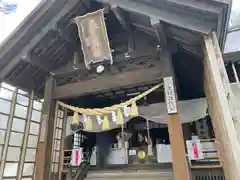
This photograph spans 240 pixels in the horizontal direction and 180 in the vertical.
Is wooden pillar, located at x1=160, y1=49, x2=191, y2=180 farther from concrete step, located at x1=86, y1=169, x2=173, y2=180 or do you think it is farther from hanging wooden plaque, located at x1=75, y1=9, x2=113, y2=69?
concrete step, located at x1=86, y1=169, x2=173, y2=180

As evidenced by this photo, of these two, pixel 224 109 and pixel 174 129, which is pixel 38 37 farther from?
pixel 224 109

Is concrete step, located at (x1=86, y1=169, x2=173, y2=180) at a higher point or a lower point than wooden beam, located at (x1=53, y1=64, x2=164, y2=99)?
lower

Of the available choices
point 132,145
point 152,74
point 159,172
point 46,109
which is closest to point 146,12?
point 152,74

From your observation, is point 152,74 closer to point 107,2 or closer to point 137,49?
point 137,49

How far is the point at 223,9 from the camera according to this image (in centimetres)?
364

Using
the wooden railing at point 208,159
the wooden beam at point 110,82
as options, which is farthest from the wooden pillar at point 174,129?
the wooden railing at point 208,159

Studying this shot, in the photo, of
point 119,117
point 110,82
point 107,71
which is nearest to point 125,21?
point 107,71

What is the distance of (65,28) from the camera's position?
5.39 metres

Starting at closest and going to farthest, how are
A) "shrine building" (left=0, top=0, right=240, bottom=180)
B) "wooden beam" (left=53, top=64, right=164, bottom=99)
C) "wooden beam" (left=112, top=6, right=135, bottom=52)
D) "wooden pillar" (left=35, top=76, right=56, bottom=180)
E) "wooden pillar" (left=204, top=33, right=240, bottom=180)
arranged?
"wooden pillar" (left=204, top=33, right=240, bottom=180) < "shrine building" (left=0, top=0, right=240, bottom=180) < "wooden beam" (left=112, top=6, right=135, bottom=52) < "wooden beam" (left=53, top=64, right=164, bottom=99) < "wooden pillar" (left=35, top=76, right=56, bottom=180)

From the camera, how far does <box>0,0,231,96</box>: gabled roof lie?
4.00 metres

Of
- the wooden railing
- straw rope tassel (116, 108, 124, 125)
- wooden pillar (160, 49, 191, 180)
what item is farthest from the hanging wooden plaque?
the wooden railing

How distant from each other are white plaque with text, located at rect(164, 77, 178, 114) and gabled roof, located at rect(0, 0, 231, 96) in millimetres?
919

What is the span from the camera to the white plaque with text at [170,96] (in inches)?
175

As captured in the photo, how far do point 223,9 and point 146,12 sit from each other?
56.9 inches
